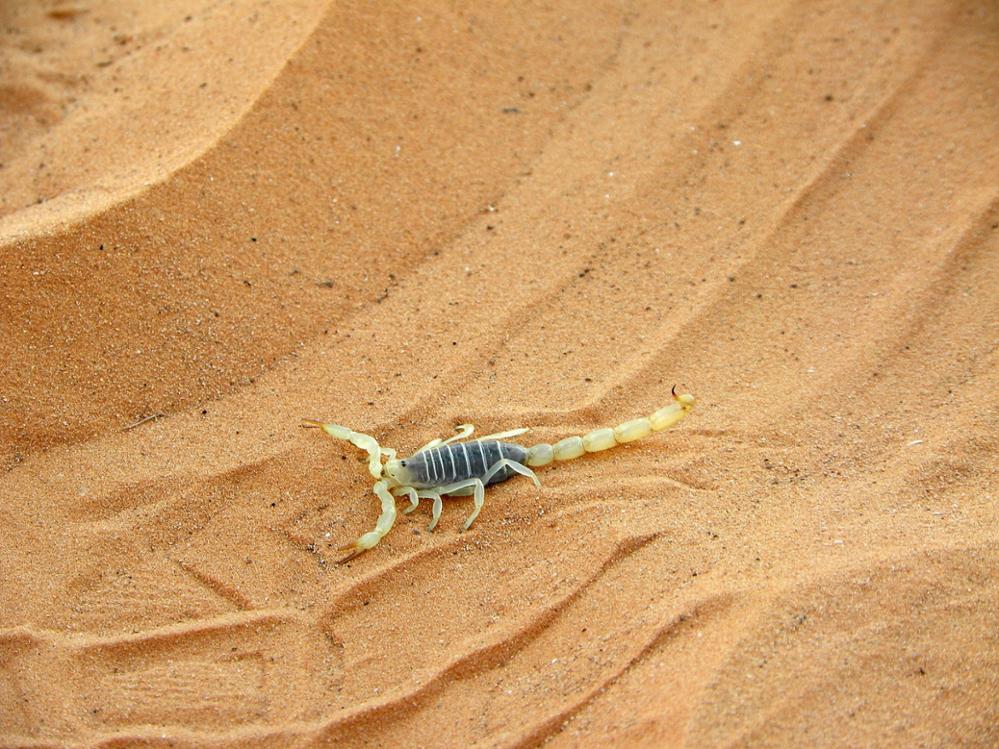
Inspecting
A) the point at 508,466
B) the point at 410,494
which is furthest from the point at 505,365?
the point at 410,494

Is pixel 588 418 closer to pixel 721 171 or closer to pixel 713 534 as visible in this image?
pixel 713 534

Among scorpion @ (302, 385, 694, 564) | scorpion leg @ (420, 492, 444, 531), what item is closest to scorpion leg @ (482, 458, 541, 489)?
scorpion @ (302, 385, 694, 564)

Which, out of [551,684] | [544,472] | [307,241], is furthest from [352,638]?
[307,241]

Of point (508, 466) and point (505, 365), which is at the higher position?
point (505, 365)

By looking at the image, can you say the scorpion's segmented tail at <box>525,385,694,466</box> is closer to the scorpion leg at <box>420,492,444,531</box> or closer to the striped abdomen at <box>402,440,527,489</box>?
the striped abdomen at <box>402,440,527,489</box>

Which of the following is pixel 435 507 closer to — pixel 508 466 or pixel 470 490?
pixel 470 490

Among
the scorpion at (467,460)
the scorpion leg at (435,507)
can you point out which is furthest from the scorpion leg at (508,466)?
the scorpion leg at (435,507)

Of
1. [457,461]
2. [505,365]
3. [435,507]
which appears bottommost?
[435,507]
